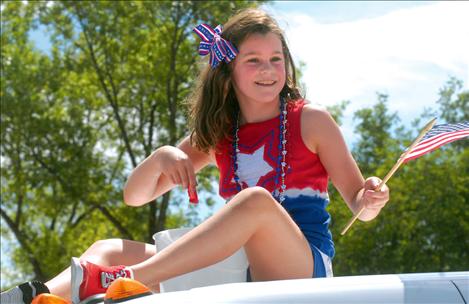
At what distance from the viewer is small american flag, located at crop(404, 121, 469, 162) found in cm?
→ 289

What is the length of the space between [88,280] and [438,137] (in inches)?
57.7

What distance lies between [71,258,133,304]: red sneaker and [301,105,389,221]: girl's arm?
3.78 feet

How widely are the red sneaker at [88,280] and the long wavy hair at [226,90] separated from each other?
54.0 inches

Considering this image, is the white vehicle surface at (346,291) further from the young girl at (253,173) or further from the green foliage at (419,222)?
the green foliage at (419,222)

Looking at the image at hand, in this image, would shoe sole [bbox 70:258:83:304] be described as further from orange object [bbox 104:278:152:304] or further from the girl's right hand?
the girl's right hand

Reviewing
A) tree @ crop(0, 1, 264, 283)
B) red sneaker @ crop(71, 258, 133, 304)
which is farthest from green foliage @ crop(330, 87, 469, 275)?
red sneaker @ crop(71, 258, 133, 304)

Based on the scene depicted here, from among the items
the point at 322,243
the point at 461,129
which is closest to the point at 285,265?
the point at 322,243

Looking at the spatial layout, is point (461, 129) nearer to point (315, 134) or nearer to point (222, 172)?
point (315, 134)

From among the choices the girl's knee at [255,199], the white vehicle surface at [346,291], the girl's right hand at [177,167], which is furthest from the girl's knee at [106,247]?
the white vehicle surface at [346,291]

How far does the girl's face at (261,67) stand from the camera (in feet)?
11.5

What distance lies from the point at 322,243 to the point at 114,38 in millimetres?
17110

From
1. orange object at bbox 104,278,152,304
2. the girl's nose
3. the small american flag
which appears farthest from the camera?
the girl's nose

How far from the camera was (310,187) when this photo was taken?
3369 millimetres

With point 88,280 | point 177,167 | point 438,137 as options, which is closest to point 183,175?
point 177,167
